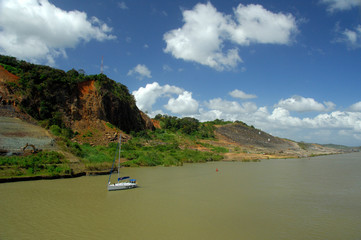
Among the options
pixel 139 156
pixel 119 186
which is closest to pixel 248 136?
pixel 139 156

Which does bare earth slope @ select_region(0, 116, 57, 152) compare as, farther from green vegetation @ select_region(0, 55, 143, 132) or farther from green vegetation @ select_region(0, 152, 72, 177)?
green vegetation @ select_region(0, 55, 143, 132)

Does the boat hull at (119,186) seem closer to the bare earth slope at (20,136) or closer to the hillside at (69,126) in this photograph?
the hillside at (69,126)

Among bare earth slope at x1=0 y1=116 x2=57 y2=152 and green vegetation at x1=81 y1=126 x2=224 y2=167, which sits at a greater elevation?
bare earth slope at x1=0 y1=116 x2=57 y2=152

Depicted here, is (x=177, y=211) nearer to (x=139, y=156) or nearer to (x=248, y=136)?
(x=139, y=156)

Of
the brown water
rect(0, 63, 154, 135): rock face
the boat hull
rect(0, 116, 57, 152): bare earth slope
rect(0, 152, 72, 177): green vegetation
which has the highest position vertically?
rect(0, 63, 154, 135): rock face

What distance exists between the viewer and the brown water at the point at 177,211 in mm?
8992

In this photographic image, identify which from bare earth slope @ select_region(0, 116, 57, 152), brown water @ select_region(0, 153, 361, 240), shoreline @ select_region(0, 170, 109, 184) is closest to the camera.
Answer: brown water @ select_region(0, 153, 361, 240)

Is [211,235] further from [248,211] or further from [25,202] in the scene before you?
[25,202]

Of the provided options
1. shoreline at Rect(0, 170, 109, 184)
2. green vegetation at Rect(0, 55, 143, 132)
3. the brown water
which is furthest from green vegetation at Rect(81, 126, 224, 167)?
the brown water

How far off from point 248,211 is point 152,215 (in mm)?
4583

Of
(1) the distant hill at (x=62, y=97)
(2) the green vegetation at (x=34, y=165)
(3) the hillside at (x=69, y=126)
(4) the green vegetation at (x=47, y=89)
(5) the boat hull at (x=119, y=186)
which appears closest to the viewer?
(5) the boat hull at (x=119, y=186)

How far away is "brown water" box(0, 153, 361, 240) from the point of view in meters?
8.99

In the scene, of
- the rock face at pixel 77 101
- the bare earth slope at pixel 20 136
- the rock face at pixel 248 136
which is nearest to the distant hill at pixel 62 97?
the rock face at pixel 77 101

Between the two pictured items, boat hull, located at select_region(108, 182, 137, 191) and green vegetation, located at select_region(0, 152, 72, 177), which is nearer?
boat hull, located at select_region(108, 182, 137, 191)
